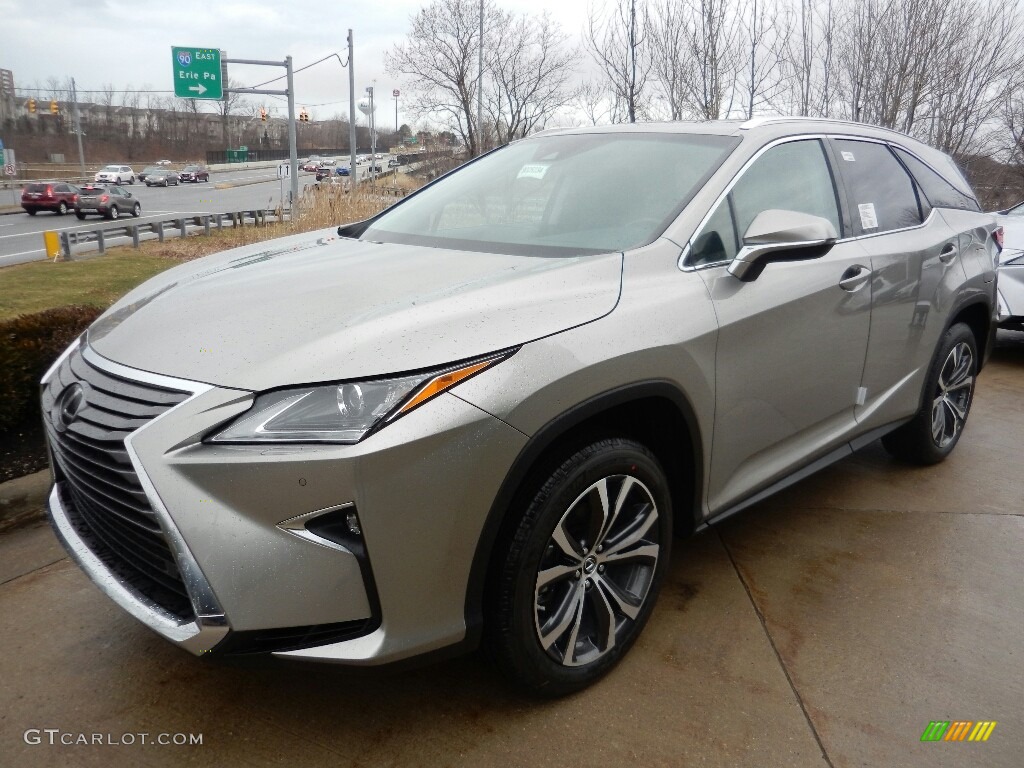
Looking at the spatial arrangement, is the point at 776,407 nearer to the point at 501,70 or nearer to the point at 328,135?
the point at 501,70

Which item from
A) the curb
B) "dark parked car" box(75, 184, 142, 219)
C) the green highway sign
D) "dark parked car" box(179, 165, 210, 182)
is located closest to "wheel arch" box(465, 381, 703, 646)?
the curb

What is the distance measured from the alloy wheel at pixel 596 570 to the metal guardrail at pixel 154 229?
15669 mm

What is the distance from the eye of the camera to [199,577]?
1.77 m

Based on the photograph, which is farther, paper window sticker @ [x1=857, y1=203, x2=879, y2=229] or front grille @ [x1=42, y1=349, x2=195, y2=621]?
paper window sticker @ [x1=857, y1=203, x2=879, y2=229]

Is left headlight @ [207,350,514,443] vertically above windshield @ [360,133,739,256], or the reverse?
windshield @ [360,133,739,256]

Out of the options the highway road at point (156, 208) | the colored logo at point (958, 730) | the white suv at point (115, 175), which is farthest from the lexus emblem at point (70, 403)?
the white suv at point (115, 175)

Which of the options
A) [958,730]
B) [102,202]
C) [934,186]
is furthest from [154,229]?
[958,730]

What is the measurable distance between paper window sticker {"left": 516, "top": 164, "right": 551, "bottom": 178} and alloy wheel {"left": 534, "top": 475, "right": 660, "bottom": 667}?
1459mm

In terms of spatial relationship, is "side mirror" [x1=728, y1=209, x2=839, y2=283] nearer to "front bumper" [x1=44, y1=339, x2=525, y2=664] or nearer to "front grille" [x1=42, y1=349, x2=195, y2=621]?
"front bumper" [x1=44, y1=339, x2=525, y2=664]

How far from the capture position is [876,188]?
3518 mm

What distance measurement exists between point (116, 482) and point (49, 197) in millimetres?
36745

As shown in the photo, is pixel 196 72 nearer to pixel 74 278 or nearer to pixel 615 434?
pixel 74 278

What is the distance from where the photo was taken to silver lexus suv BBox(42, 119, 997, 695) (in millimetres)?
1785

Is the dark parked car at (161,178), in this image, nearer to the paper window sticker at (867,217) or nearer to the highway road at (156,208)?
the highway road at (156,208)
